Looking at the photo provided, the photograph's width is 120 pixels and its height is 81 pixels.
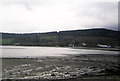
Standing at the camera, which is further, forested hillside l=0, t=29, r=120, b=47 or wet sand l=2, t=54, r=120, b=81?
forested hillside l=0, t=29, r=120, b=47

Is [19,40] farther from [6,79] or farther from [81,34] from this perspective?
[6,79]

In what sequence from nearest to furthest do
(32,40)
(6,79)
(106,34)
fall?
(6,79) → (32,40) → (106,34)

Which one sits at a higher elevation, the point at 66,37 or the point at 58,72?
the point at 66,37

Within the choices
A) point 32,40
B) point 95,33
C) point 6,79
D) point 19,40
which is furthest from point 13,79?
point 95,33

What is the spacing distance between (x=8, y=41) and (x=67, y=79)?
157 m

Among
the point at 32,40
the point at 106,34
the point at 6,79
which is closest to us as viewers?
the point at 6,79

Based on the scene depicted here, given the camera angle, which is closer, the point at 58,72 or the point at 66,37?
the point at 58,72

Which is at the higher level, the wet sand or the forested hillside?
the forested hillside

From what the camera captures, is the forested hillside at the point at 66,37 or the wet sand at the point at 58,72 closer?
the wet sand at the point at 58,72

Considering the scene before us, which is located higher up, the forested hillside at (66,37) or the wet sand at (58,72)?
the forested hillside at (66,37)

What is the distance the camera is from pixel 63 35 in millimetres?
166625

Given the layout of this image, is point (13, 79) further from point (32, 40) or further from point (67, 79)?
point (32, 40)

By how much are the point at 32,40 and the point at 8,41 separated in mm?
30003

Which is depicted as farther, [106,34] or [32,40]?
[106,34]
